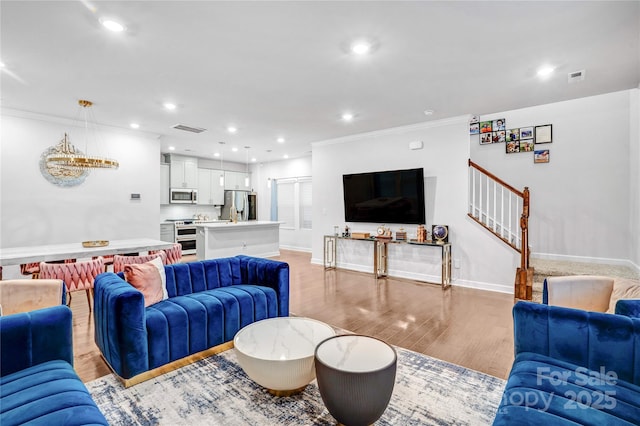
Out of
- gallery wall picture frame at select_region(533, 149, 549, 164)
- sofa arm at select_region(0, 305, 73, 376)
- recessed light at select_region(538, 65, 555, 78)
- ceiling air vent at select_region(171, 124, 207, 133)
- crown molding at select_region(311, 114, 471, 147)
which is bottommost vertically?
sofa arm at select_region(0, 305, 73, 376)

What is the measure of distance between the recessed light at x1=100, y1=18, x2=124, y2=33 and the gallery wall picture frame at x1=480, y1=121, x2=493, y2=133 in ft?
18.1

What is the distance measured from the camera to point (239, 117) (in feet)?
16.3

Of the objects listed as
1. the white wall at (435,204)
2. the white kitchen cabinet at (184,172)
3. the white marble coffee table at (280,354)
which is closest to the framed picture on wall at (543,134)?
the white wall at (435,204)

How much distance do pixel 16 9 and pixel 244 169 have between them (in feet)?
→ 26.0

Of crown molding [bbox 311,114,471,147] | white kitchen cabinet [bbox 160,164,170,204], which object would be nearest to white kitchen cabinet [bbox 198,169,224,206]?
white kitchen cabinet [bbox 160,164,170,204]

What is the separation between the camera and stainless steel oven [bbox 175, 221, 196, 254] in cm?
793

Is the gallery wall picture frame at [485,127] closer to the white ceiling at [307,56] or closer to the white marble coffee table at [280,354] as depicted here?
the white ceiling at [307,56]

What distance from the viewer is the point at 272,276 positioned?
3.14m

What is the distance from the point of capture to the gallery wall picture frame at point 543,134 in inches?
195

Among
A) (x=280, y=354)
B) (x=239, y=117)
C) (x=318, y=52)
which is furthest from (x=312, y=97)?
(x=280, y=354)

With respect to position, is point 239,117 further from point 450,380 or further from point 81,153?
point 450,380

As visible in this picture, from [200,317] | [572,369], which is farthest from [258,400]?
[572,369]

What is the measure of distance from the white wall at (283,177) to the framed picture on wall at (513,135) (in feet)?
16.4

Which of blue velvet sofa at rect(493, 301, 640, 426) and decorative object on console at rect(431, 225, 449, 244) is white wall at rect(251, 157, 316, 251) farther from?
blue velvet sofa at rect(493, 301, 640, 426)
